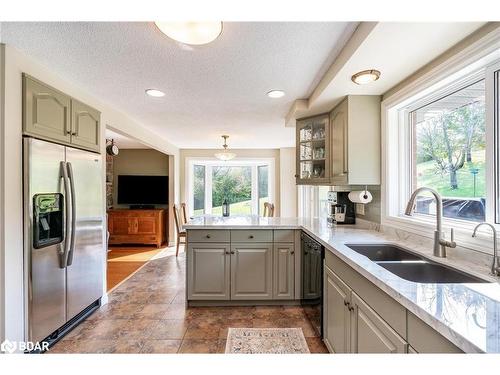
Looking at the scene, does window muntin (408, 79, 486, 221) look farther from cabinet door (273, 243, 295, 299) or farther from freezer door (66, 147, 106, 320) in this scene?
freezer door (66, 147, 106, 320)

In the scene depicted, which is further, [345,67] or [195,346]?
[195,346]

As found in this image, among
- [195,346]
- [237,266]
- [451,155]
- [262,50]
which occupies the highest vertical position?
[262,50]

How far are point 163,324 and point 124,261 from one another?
8.25 ft

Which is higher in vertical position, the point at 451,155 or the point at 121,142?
the point at 121,142

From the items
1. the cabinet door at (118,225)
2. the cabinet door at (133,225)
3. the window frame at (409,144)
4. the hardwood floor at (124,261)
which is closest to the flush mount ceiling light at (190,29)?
the window frame at (409,144)

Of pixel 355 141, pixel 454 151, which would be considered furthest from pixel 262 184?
pixel 454 151

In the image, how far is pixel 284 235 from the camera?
8.41ft

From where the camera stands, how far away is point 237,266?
8.38 feet

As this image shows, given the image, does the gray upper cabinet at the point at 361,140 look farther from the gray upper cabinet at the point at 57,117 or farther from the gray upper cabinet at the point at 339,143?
the gray upper cabinet at the point at 57,117

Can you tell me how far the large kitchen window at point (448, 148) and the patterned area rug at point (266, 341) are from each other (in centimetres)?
129
